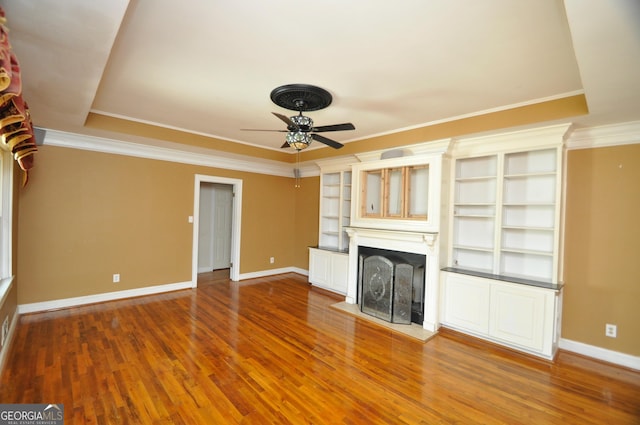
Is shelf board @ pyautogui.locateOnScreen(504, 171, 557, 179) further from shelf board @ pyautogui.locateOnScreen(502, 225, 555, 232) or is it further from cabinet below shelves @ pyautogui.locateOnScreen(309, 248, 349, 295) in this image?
cabinet below shelves @ pyautogui.locateOnScreen(309, 248, 349, 295)

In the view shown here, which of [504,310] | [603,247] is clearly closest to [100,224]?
[504,310]

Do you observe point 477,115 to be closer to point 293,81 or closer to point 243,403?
point 293,81

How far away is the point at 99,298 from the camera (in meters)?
4.31

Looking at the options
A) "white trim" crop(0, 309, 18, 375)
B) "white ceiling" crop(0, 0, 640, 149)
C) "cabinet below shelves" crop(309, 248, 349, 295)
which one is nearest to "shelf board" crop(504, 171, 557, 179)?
"white ceiling" crop(0, 0, 640, 149)

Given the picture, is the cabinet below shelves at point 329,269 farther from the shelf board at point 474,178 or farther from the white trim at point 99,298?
the white trim at point 99,298

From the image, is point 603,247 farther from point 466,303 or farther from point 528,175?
point 466,303

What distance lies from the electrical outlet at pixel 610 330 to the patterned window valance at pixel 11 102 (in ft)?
16.2

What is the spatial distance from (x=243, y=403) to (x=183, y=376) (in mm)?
693

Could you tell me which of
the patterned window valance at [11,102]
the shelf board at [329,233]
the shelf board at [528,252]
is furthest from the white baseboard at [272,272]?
the shelf board at [528,252]

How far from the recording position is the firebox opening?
383cm

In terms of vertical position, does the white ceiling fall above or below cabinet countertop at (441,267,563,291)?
above

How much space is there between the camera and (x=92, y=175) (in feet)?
13.9

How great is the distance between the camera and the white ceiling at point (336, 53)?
5.25 ft

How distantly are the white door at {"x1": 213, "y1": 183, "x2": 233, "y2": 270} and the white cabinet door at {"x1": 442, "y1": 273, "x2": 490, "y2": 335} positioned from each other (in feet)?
16.6
